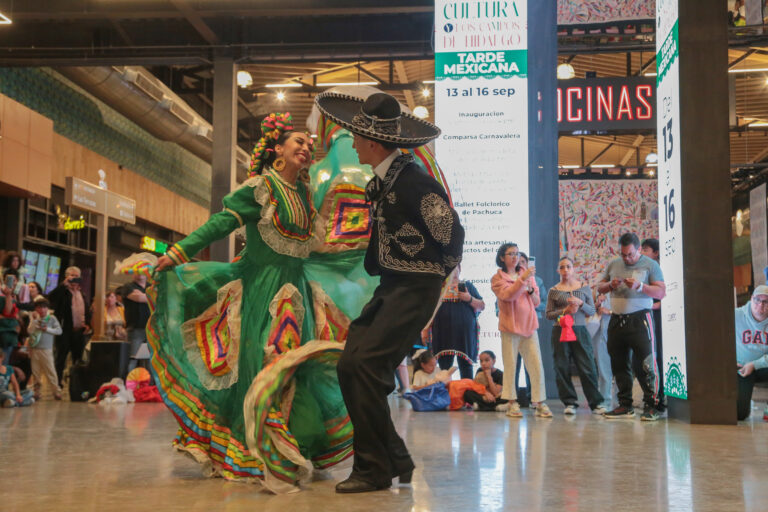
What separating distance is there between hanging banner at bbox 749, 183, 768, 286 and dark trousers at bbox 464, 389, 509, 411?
11.8 metres

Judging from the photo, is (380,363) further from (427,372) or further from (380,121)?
(427,372)

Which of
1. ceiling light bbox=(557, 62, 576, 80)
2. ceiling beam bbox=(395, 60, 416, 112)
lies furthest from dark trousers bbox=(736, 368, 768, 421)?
ceiling beam bbox=(395, 60, 416, 112)

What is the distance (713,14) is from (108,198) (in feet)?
26.3

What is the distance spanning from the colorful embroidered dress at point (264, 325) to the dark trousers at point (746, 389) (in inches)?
183

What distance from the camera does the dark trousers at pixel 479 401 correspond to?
8914 millimetres

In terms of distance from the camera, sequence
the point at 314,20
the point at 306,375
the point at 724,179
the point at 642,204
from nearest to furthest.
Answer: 1. the point at 306,375
2. the point at 724,179
3. the point at 314,20
4. the point at 642,204

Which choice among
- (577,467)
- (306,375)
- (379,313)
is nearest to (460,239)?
(379,313)

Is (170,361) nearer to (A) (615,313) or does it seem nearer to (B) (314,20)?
(A) (615,313)

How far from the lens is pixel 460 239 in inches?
145

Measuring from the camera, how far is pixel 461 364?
982 centimetres

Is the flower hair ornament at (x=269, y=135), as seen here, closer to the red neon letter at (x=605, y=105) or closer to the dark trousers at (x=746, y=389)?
the dark trousers at (x=746, y=389)

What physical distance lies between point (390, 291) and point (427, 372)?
230 inches

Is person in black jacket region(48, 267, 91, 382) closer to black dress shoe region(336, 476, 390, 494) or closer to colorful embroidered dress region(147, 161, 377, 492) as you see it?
colorful embroidered dress region(147, 161, 377, 492)

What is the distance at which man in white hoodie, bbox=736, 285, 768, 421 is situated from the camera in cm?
762
